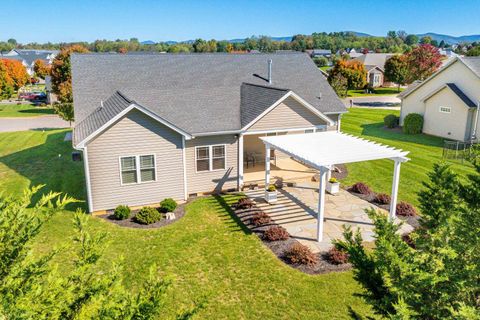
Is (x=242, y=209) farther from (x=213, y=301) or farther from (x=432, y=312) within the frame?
(x=432, y=312)

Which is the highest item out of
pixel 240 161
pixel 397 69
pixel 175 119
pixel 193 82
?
pixel 397 69

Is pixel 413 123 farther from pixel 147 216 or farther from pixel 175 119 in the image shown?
pixel 147 216

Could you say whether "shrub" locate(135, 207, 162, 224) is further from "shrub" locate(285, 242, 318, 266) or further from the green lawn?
the green lawn

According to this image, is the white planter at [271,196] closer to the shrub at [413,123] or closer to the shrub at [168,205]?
the shrub at [168,205]

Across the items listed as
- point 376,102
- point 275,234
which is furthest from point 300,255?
point 376,102

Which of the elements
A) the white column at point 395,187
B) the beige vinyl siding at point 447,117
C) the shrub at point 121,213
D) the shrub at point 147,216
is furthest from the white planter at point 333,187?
the beige vinyl siding at point 447,117

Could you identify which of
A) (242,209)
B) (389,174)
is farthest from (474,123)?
(242,209)
